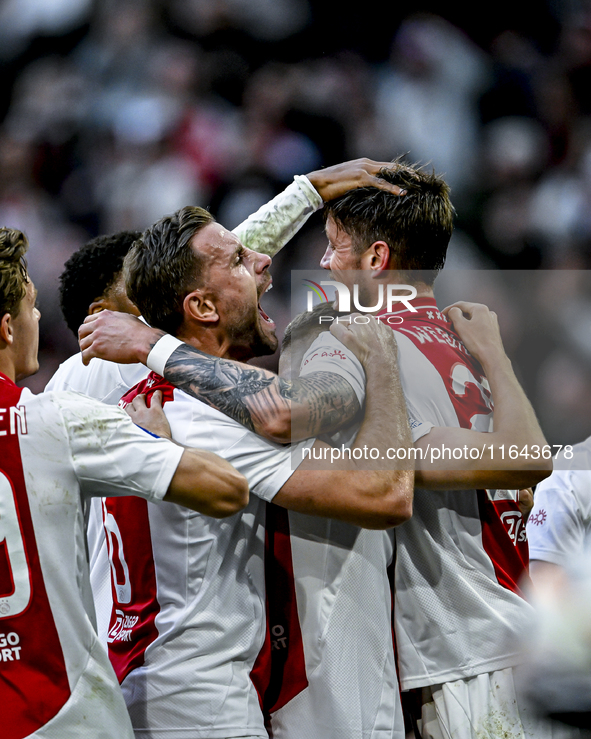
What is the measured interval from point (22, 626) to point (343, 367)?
110cm

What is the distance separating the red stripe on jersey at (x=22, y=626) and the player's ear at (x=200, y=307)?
780 millimetres

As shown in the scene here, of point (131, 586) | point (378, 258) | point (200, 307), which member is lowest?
point (131, 586)

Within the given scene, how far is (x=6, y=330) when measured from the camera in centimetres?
198

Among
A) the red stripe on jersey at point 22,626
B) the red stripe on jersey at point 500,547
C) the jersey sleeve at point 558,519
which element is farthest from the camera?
the jersey sleeve at point 558,519

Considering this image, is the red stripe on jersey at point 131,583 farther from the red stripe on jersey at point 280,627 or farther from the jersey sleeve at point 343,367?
the jersey sleeve at point 343,367

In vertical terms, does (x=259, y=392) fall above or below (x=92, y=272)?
below

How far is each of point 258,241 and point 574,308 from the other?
222 centimetres

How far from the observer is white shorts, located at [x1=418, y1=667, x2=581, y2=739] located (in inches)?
83.6

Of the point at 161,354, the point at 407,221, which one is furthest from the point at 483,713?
the point at 407,221

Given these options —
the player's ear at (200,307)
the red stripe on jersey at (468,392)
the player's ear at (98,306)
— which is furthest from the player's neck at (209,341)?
the player's ear at (98,306)

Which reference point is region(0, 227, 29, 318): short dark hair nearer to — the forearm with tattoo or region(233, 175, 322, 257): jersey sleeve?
the forearm with tattoo

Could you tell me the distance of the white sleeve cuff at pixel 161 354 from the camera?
→ 2233 mm

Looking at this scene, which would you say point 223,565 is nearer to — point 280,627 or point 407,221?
point 280,627

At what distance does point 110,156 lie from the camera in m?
6.91
